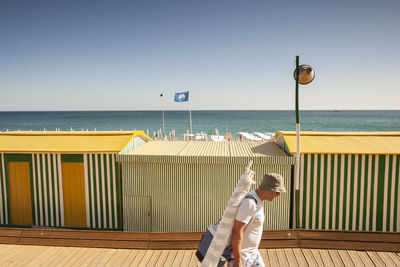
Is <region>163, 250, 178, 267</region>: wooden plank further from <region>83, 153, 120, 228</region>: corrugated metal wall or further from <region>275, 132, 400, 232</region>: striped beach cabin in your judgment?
<region>275, 132, 400, 232</region>: striped beach cabin

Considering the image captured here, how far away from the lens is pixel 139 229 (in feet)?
19.0

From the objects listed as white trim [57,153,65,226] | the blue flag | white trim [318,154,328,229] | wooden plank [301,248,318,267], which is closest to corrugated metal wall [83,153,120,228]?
white trim [57,153,65,226]

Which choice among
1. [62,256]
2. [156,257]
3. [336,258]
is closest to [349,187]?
[336,258]

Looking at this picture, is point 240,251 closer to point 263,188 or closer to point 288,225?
point 263,188

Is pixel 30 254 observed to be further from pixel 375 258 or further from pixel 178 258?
pixel 375 258

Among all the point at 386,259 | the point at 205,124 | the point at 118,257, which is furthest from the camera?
the point at 205,124

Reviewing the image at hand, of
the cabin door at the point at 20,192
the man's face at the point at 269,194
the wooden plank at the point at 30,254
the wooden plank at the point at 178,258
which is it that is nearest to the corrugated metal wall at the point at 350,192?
the wooden plank at the point at 178,258

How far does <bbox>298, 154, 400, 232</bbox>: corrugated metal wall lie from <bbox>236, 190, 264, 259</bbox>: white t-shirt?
3366 mm

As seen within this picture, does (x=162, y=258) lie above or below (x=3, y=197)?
below

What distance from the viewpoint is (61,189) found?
19.5 ft

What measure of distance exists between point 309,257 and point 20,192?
6313 mm

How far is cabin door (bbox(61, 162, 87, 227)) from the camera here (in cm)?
588

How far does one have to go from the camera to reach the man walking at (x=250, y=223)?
2352 millimetres

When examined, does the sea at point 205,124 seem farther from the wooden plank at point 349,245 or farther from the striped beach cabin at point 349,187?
the wooden plank at point 349,245
